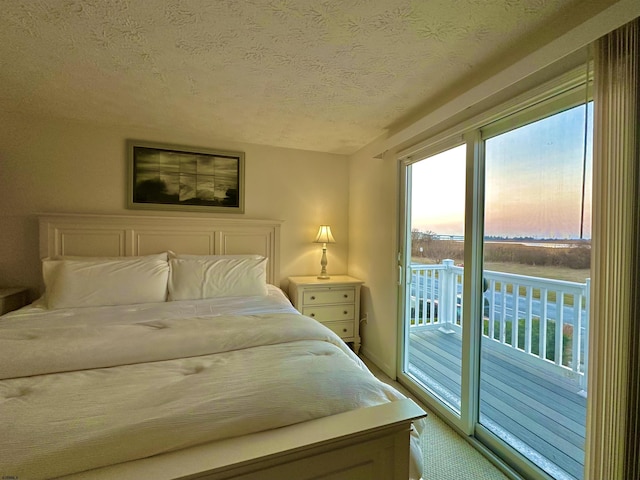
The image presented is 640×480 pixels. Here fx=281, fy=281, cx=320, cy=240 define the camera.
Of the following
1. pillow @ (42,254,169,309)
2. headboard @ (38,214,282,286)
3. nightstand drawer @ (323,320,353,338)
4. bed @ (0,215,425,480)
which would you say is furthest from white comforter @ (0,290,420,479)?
nightstand drawer @ (323,320,353,338)

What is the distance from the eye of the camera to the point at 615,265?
1.03m

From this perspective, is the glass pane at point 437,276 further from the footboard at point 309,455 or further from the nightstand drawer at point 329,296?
the footboard at point 309,455

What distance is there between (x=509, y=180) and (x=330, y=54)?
1.22 m

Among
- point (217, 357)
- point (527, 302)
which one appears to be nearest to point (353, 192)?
point (527, 302)

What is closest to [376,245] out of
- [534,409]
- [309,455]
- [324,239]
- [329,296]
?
[324,239]

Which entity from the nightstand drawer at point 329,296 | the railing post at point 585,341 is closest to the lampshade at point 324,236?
the nightstand drawer at point 329,296

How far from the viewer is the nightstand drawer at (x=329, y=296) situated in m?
2.82

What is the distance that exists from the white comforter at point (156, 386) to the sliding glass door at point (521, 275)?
3.27ft

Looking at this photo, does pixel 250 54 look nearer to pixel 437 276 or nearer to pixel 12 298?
pixel 437 276

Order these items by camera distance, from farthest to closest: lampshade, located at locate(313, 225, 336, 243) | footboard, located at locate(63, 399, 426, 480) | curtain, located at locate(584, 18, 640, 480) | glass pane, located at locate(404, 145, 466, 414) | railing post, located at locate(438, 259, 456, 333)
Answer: lampshade, located at locate(313, 225, 336, 243)
railing post, located at locate(438, 259, 456, 333)
glass pane, located at locate(404, 145, 466, 414)
curtain, located at locate(584, 18, 640, 480)
footboard, located at locate(63, 399, 426, 480)

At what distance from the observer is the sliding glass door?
1.33 m

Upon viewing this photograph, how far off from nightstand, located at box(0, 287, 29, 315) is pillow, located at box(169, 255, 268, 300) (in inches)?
45.8

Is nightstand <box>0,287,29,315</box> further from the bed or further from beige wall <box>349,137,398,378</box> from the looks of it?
beige wall <box>349,137,398,378</box>

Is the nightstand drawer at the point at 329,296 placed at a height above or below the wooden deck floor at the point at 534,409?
above
